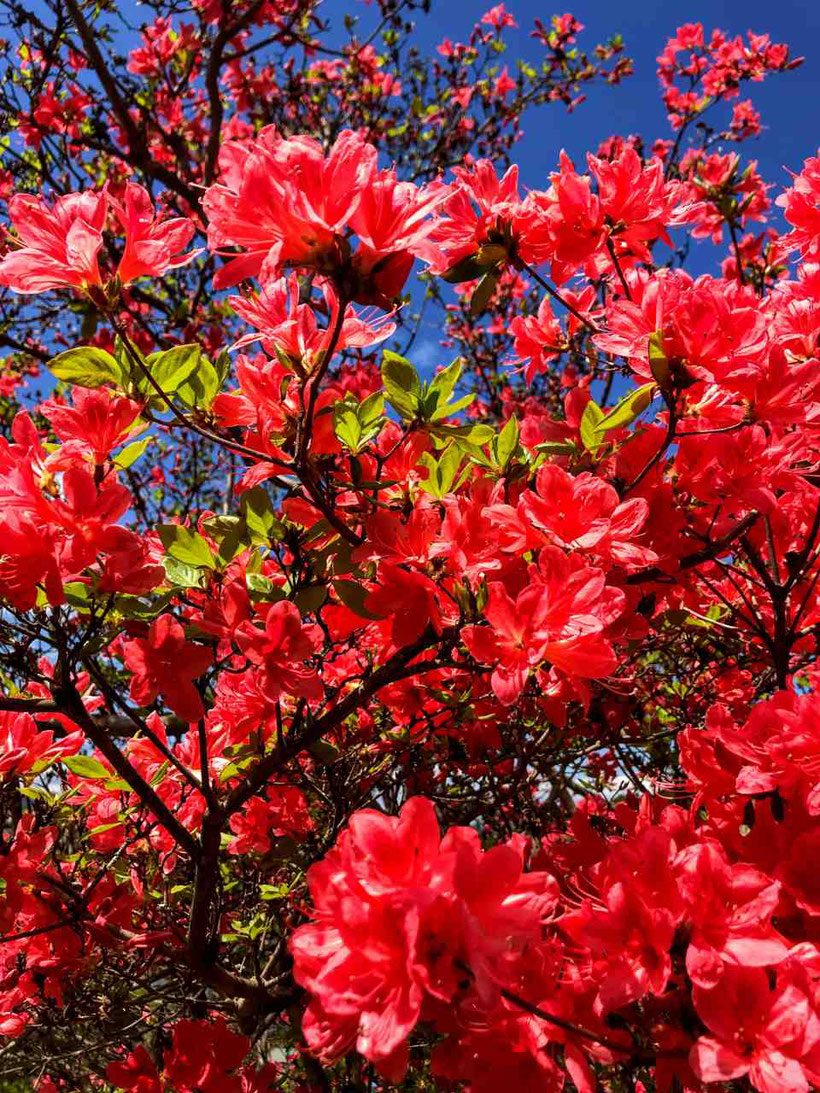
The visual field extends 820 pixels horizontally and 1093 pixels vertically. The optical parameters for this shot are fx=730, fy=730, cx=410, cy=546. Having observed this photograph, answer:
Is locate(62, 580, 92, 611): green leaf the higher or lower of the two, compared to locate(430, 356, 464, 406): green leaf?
lower

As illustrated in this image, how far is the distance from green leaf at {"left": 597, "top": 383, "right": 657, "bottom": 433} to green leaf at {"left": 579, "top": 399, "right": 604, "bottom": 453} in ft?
0.12

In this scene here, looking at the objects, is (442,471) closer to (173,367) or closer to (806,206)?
(173,367)

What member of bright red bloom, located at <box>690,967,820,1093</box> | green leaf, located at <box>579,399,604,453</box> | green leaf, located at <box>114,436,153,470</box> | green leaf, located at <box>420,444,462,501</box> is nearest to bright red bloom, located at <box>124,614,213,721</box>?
green leaf, located at <box>114,436,153,470</box>

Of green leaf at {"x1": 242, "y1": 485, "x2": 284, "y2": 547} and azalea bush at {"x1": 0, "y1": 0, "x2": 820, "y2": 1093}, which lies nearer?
azalea bush at {"x1": 0, "y1": 0, "x2": 820, "y2": 1093}

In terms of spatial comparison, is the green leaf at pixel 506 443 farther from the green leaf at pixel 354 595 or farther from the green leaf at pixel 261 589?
the green leaf at pixel 261 589

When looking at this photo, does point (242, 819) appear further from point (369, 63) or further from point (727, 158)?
point (369, 63)

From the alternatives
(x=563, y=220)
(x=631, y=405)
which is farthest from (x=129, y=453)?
(x=563, y=220)

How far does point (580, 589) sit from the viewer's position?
3.79ft

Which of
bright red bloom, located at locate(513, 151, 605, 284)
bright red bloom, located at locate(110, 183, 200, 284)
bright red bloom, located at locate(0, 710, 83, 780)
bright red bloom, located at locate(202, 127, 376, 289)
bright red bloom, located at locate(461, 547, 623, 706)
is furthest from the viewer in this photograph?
bright red bloom, located at locate(0, 710, 83, 780)

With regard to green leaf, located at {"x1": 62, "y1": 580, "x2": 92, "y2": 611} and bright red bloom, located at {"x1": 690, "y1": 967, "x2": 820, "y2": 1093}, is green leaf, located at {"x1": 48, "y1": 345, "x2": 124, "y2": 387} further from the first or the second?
bright red bloom, located at {"x1": 690, "y1": 967, "x2": 820, "y2": 1093}

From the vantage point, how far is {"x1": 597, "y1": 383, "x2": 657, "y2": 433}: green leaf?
134 centimetres

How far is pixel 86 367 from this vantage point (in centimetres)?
122

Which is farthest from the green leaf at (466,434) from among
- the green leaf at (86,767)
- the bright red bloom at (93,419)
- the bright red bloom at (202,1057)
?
the bright red bloom at (202,1057)

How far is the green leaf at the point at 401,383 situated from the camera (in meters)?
1.38
